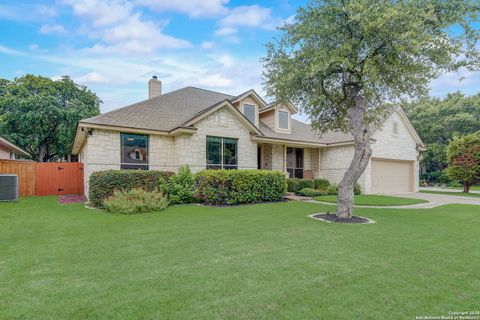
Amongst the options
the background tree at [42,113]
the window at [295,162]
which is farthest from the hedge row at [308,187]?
the background tree at [42,113]

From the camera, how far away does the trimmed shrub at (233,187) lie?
11.6 metres

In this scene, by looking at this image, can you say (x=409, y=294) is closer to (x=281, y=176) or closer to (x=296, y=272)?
(x=296, y=272)

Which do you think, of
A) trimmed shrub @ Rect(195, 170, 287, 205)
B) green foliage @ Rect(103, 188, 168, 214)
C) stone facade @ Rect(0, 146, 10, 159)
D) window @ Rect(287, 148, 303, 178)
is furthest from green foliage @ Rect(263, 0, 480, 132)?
stone facade @ Rect(0, 146, 10, 159)

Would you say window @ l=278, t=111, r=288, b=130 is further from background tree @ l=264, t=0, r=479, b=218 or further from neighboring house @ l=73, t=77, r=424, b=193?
background tree @ l=264, t=0, r=479, b=218

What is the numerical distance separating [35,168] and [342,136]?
19145 millimetres

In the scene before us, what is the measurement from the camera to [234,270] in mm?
4133

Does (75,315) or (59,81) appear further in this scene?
(59,81)

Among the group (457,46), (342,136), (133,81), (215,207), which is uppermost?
(133,81)

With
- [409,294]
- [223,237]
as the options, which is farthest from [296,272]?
[223,237]

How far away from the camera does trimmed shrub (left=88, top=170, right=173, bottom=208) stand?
10578 millimetres

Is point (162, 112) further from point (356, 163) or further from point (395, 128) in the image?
point (395, 128)

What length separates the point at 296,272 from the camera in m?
4.07

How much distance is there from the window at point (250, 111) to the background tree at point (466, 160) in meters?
15.2

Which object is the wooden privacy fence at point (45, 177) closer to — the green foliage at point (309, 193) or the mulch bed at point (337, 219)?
the green foliage at point (309, 193)
